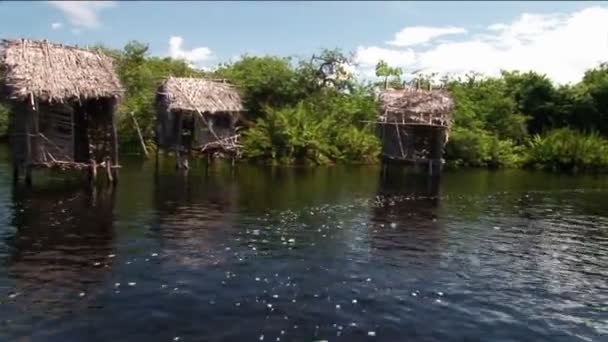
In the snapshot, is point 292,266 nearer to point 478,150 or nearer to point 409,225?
point 409,225

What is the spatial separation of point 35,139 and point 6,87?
2.46 metres

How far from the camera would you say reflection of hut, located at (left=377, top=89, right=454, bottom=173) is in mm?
38438

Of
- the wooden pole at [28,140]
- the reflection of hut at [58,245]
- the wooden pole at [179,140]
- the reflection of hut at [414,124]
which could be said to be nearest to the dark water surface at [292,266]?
the reflection of hut at [58,245]

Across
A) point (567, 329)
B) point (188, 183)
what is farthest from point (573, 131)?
point (567, 329)

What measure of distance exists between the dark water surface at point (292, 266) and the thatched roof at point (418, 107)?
9716 mm

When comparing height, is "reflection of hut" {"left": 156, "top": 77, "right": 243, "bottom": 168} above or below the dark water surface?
above

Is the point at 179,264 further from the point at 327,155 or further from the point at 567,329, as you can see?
the point at 327,155

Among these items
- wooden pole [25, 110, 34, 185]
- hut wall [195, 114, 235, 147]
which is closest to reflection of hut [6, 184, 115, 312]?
wooden pole [25, 110, 34, 185]

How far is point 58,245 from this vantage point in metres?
17.1

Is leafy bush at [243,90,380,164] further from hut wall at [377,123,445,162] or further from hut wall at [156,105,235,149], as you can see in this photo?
hut wall at [377,123,445,162]

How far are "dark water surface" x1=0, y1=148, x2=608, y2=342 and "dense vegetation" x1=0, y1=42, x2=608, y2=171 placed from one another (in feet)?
54.1

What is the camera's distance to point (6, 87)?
25781 mm

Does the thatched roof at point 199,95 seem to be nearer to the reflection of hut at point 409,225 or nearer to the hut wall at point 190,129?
the hut wall at point 190,129

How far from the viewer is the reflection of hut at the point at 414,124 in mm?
38438
